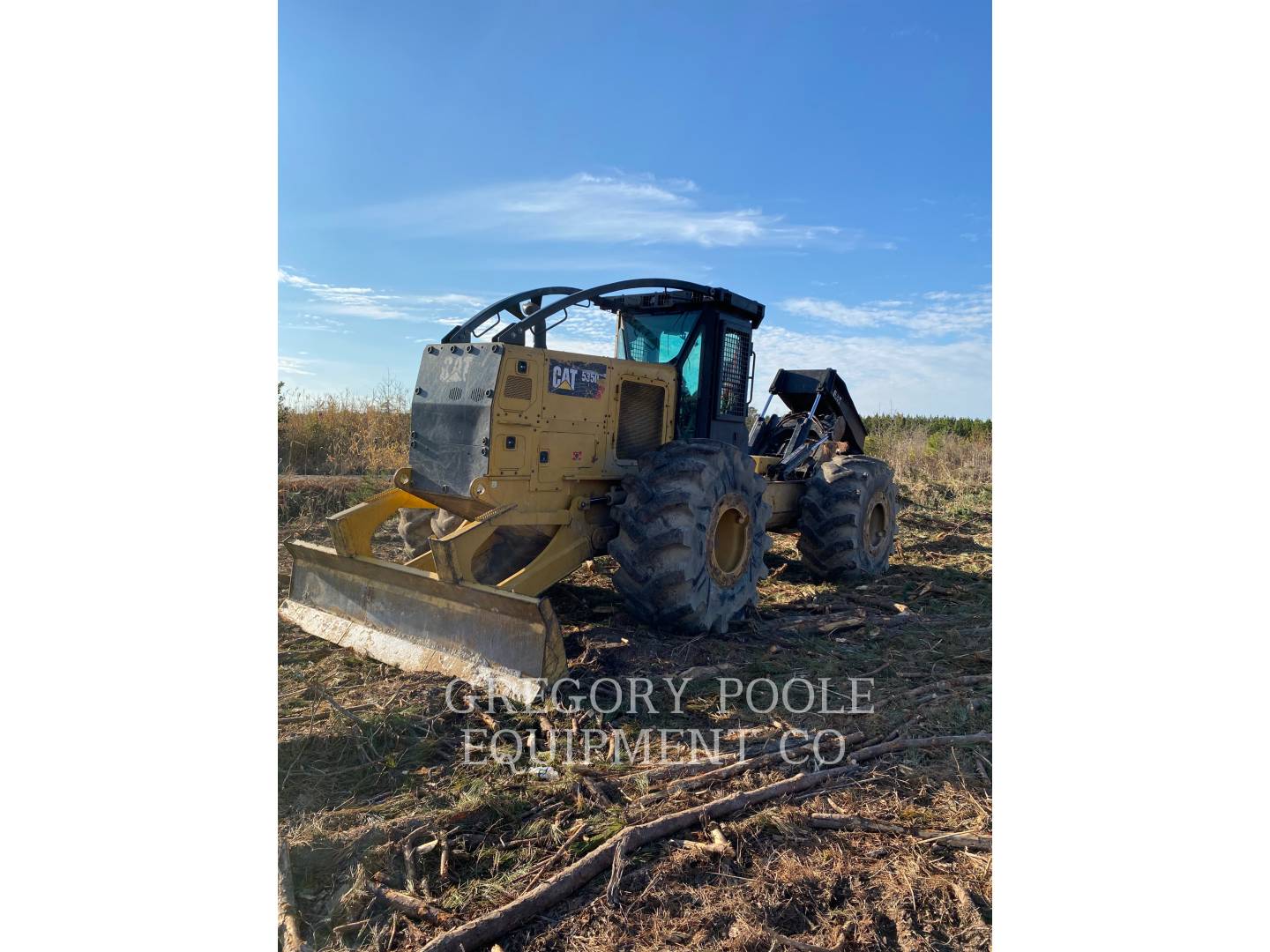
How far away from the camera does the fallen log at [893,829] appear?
304 cm

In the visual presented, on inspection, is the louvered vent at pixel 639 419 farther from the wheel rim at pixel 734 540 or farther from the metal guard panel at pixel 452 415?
the metal guard panel at pixel 452 415

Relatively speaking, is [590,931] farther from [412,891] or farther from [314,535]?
[314,535]

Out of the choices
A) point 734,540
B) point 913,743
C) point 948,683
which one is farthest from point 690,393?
point 913,743

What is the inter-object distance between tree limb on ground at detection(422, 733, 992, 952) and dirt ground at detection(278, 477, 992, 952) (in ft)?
0.13

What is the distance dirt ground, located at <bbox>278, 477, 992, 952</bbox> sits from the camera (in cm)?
262

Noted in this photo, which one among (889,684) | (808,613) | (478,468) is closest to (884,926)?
(889,684)

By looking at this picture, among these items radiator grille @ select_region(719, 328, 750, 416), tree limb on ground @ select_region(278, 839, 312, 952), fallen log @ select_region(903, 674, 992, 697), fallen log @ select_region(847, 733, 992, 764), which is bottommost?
tree limb on ground @ select_region(278, 839, 312, 952)

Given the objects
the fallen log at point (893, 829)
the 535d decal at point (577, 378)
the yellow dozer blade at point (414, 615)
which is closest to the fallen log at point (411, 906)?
the fallen log at point (893, 829)

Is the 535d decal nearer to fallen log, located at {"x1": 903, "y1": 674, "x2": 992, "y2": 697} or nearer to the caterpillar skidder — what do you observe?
the caterpillar skidder

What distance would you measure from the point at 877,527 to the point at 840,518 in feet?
3.19

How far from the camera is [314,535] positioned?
9.59 m

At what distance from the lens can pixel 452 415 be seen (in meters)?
Answer: 5.23

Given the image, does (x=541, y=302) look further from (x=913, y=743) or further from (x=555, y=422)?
(x=913, y=743)

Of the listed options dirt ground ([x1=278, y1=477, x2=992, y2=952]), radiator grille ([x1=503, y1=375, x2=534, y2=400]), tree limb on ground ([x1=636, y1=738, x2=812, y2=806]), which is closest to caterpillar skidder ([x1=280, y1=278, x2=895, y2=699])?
radiator grille ([x1=503, y1=375, x2=534, y2=400])
